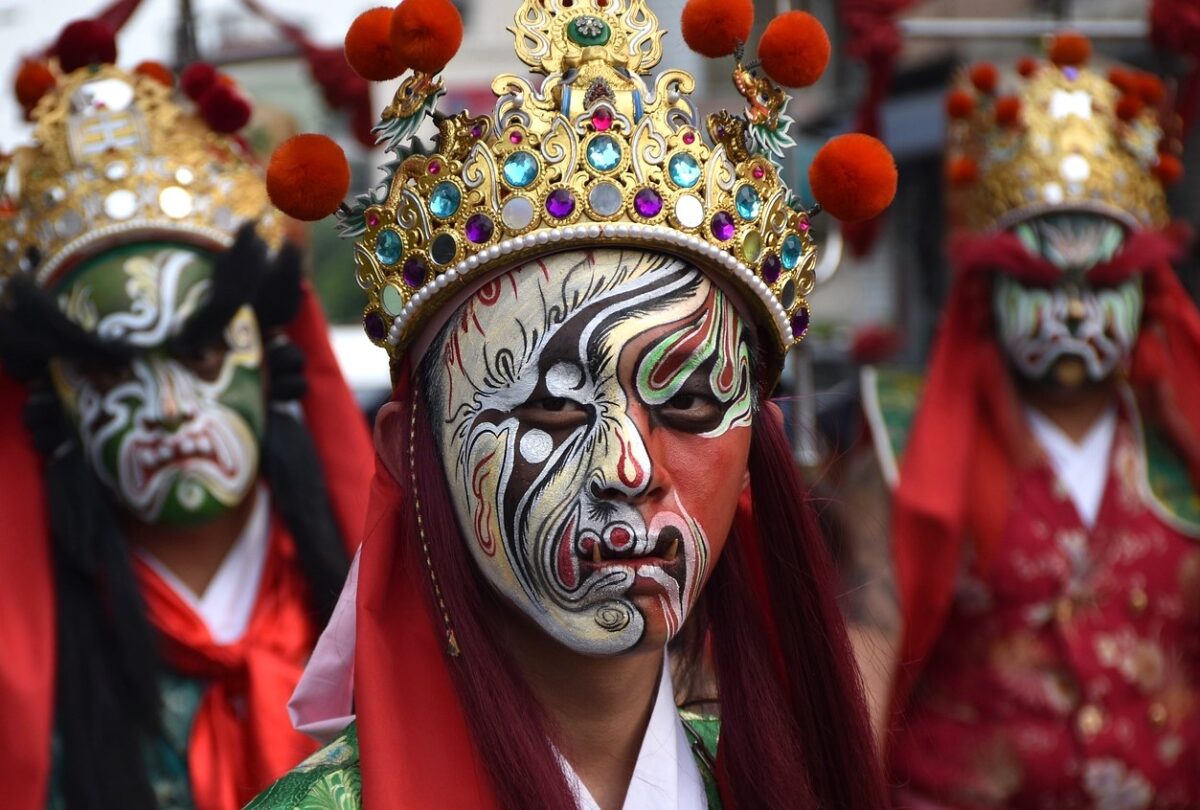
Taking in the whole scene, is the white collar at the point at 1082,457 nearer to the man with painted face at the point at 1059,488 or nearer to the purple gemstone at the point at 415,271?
the man with painted face at the point at 1059,488

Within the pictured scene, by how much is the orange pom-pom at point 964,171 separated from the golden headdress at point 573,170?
2.81m

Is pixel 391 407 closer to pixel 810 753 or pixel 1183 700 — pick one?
pixel 810 753

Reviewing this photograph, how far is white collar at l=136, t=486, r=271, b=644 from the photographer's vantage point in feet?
12.2

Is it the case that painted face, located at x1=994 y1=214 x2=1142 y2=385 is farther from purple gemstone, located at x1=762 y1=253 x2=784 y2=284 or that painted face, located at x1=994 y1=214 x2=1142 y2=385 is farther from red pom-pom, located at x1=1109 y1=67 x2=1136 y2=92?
purple gemstone, located at x1=762 y1=253 x2=784 y2=284

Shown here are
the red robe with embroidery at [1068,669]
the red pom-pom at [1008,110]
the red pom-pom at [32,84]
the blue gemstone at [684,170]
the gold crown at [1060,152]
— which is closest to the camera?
the blue gemstone at [684,170]

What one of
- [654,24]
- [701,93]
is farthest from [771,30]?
[701,93]

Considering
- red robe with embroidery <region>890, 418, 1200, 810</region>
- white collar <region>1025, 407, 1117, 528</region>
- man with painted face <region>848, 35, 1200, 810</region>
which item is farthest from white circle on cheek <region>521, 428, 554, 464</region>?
white collar <region>1025, 407, 1117, 528</region>

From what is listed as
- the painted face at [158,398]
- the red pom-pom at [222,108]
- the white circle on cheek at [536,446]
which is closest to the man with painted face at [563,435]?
the white circle on cheek at [536,446]

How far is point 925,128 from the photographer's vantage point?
9.92 meters

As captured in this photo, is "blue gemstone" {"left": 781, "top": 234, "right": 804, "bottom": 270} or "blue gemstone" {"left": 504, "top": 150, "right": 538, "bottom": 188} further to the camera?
"blue gemstone" {"left": 781, "top": 234, "right": 804, "bottom": 270}

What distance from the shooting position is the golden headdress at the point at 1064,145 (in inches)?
181

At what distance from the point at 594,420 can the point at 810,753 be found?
2.00ft

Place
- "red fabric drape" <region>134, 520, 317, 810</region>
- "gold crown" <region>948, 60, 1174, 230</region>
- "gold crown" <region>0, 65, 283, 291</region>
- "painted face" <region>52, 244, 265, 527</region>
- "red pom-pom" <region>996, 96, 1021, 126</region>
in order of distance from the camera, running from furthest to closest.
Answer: "red pom-pom" <region>996, 96, 1021, 126</region>
"gold crown" <region>948, 60, 1174, 230</region>
"gold crown" <region>0, 65, 283, 291</region>
"painted face" <region>52, 244, 265, 527</region>
"red fabric drape" <region>134, 520, 317, 810</region>

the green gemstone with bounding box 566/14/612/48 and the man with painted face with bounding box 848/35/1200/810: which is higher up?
the green gemstone with bounding box 566/14/612/48
